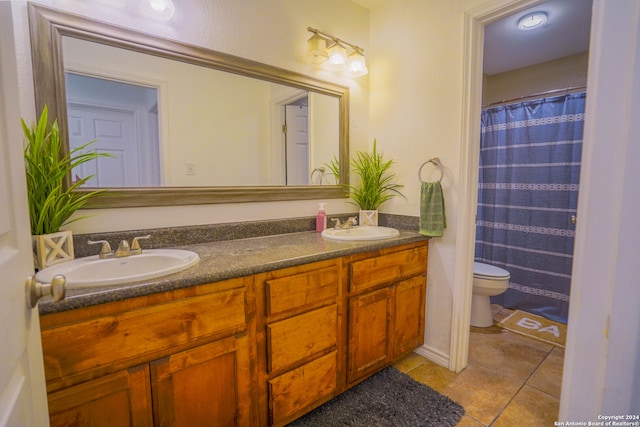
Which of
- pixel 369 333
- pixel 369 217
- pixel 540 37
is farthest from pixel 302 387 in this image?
pixel 540 37

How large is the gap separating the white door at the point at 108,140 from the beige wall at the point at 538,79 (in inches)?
127

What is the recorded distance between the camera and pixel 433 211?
5.70 feet

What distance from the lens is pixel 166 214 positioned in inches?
55.2

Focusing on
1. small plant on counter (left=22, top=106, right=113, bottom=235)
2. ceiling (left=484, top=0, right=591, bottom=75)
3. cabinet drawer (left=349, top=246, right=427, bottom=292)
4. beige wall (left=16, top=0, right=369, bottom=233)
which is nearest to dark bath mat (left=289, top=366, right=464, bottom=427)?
cabinet drawer (left=349, top=246, right=427, bottom=292)

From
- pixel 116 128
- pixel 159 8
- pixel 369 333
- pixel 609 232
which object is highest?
pixel 159 8

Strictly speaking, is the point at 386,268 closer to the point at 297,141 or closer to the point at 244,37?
the point at 297,141

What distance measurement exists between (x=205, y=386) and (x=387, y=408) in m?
0.92

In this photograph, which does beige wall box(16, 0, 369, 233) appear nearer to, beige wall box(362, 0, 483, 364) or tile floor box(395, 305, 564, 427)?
beige wall box(362, 0, 483, 364)

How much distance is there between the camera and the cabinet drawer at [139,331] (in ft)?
2.60

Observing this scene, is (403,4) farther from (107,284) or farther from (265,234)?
(107,284)

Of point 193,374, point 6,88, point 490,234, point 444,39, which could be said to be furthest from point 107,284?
point 490,234

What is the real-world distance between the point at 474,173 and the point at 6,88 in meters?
1.85

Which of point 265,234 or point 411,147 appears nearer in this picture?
point 265,234

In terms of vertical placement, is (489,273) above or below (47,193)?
below
